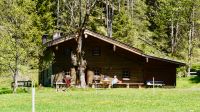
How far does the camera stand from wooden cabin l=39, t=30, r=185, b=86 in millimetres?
57781

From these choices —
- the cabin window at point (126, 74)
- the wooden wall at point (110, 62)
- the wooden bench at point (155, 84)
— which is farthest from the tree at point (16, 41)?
→ the wooden bench at point (155, 84)

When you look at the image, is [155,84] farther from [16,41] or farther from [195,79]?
[16,41]

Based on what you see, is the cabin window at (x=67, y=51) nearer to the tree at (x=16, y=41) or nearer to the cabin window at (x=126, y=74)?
the cabin window at (x=126, y=74)

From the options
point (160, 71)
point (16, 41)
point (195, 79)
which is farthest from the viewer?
point (195, 79)

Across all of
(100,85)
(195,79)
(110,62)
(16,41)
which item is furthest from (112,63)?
(16,41)

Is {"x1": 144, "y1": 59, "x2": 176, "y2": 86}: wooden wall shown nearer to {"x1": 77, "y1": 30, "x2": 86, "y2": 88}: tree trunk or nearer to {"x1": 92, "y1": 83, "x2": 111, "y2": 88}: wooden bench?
{"x1": 92, "y1": 83, "x2": 111, "y2": 88}: wooden bench

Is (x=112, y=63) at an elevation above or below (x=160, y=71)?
above

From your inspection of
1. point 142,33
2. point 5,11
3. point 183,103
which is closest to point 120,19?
point 142,33

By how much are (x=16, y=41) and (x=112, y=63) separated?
14.1 m

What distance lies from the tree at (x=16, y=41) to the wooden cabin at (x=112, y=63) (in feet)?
25.3

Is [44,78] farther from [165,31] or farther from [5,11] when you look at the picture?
[165,31]

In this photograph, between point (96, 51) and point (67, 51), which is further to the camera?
point (96, 51)

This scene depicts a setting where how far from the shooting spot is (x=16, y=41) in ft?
158

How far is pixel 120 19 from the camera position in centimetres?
8469
